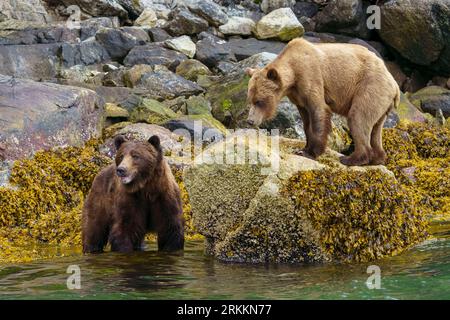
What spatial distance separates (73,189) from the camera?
11.9 m

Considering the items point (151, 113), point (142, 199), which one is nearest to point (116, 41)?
point (151, 113)

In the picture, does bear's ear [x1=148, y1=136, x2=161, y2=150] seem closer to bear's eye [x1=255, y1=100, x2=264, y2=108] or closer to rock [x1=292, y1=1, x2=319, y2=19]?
bear's eye [x1=255, y1=100, x2=264, y2=108]

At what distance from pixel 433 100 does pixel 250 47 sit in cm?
523

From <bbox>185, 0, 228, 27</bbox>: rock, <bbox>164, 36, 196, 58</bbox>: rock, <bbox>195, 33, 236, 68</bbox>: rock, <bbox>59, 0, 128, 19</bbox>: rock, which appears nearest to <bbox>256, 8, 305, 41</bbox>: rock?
<bbox>195, 33, 236, 68</bbox>: rock

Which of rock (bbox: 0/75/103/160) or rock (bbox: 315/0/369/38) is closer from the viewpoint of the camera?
rock (bbox: 0/75/103/160)

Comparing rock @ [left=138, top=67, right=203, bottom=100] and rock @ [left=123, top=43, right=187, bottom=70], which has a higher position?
rock @ [left=123, top=43, right=187, bottom=70]

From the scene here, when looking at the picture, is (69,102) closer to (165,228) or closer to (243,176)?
(165,228)

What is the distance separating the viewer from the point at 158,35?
22.2 metres

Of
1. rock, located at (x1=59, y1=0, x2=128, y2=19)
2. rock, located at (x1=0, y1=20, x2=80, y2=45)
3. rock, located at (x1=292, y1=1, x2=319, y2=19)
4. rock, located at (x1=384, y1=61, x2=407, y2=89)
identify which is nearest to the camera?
rock, located at (x1=384, y1=61, x2=407, y2=89)

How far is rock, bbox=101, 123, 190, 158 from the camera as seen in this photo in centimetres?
1303

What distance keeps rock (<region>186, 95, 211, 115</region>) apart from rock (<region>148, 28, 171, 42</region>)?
6221mm

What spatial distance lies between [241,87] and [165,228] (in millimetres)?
7364

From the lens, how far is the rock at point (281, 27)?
21766 mm

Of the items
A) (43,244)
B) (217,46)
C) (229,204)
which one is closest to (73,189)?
(43,244)
